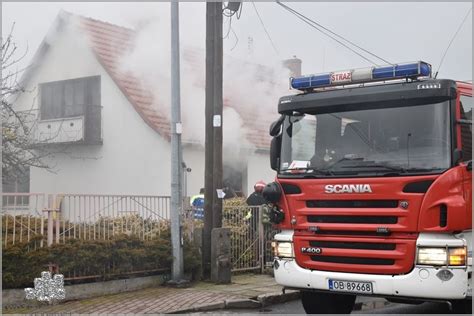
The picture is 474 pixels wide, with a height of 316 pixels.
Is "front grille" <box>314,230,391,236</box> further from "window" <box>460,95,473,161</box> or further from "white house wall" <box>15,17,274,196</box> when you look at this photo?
"white house wall" <box>15,17,274,196</box>

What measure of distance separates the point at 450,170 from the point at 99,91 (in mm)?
11376

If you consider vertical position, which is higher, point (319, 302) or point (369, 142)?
point (369, 142)

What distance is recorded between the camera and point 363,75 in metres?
6.62

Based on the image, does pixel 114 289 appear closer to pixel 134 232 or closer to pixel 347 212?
pixel 134 232

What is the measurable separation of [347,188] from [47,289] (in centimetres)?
444

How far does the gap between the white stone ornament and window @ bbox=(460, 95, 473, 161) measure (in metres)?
5.49

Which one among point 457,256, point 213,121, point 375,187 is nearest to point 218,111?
point 213,121

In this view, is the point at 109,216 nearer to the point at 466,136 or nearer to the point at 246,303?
the point at 246,303

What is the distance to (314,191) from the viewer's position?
6535mm

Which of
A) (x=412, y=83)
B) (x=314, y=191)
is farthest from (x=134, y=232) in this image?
(x=412, y=83)

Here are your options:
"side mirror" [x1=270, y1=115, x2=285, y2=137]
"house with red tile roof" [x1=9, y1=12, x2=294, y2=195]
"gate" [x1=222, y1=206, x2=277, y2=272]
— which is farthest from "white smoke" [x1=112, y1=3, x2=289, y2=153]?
"side mirror" [x1=270, y1=115, x2=285, y2=137]

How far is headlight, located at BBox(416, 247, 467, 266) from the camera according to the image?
5684 mm

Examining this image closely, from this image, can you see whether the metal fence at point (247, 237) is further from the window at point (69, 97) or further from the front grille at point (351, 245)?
the window at point (69, 97)

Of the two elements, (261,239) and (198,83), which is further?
(198,83)
